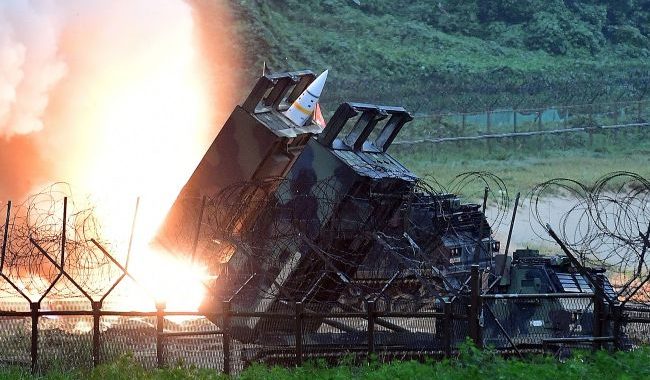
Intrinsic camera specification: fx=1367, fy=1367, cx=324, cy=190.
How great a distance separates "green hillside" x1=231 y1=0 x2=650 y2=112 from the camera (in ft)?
162

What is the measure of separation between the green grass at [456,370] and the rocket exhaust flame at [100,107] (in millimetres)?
10117

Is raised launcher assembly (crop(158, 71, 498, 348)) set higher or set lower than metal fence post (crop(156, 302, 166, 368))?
higher

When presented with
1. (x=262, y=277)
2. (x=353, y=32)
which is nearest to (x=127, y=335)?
(x=262, y=277)

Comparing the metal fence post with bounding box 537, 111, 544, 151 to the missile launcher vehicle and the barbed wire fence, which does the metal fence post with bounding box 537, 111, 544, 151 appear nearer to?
the barbed wire fence

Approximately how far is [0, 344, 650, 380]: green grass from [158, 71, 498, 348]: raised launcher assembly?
12.6 ft

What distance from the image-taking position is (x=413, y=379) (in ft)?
41.6

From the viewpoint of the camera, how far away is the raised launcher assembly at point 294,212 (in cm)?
1903

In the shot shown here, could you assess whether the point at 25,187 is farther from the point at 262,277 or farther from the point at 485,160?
the point at 485,160

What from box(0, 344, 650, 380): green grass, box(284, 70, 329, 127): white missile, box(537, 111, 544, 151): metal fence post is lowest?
box(0, 344, 650, 380): green grass

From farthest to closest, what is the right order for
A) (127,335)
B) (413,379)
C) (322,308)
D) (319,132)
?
(319,132) < (322,308) < (127,335) < (413,379)

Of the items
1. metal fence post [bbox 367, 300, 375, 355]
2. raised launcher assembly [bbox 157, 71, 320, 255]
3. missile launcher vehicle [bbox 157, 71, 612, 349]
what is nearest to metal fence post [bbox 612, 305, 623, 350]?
metal fence post [bbox 367, 300, 375, 355]

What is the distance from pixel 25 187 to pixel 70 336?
10797mm

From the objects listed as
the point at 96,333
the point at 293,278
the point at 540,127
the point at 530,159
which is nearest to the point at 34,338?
the point at 96,333

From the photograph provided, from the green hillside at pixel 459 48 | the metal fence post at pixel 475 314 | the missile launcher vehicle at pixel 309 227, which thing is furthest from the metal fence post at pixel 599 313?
the green hillside at pixel 459 48
